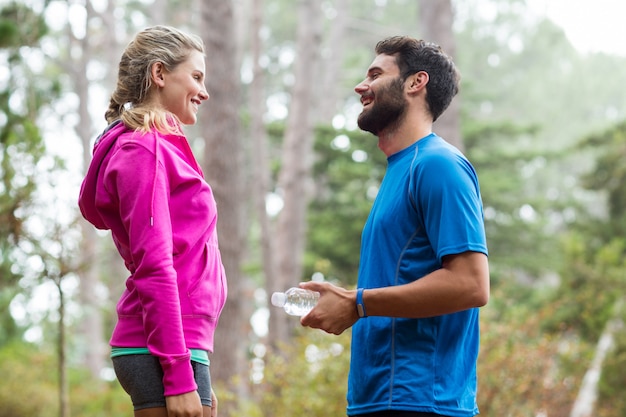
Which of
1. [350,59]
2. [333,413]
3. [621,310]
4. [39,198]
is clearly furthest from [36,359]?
[350,59]

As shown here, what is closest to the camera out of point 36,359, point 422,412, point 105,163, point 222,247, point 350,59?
point 422,412

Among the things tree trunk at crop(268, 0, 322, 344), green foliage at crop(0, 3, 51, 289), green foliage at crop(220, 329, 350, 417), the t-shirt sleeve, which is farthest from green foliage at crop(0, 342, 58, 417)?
the t-shirt sleeve

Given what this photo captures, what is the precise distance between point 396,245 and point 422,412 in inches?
20.7

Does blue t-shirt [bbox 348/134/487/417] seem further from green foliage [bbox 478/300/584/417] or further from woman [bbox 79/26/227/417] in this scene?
green foliage [bbox 478/300/584/417]

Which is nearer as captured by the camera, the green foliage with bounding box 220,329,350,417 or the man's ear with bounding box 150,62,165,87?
the man's ear with bounding box 150,62,165,87

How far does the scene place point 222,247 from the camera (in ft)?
30.9

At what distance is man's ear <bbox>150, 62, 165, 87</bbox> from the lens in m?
2.91

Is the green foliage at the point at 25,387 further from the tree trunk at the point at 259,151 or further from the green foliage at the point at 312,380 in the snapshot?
the tree trunk at the point at 259,151

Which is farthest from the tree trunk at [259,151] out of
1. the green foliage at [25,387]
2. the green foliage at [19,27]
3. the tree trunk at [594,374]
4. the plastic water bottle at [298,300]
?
the plastic water bottle at [298,300]

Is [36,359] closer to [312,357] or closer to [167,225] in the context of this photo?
[312,357]

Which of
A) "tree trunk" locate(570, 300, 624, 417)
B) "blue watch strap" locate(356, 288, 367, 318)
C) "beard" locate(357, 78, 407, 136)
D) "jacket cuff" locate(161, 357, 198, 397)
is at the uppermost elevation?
"beard" locate(357, 78, 407, 136)

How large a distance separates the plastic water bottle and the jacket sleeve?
469 millimetres

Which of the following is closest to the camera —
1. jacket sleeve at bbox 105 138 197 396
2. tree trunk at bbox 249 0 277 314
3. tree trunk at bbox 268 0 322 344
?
jacket sleeve at bbox 105 138 197 396

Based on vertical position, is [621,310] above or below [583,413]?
above
